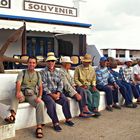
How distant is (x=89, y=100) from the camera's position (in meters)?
7.46

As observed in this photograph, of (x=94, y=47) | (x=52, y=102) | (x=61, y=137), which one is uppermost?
(x=94, y=47)

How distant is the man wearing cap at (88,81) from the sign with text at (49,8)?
7.53 m

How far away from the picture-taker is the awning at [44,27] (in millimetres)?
12680

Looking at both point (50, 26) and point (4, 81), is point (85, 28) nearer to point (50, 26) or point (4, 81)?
point (50, 26)

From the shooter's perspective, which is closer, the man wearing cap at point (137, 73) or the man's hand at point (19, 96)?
the man's hand at point (19, 96)

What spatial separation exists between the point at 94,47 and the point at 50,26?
11.9ft

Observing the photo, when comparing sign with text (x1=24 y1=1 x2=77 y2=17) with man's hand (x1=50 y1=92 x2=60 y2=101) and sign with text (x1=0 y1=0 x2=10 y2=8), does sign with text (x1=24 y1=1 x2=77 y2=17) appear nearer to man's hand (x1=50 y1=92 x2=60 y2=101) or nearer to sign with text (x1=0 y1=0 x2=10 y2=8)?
sign with text (x1=0 y1=0 x2=10 y2=8)

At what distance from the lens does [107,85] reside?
8.36m

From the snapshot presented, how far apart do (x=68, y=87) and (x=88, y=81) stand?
85 cm

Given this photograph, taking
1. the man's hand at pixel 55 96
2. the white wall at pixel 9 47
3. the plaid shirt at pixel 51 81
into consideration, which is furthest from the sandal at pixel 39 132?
the white wall at pixel 9 47

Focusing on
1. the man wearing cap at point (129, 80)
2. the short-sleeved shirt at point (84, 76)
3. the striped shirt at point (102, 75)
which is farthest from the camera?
the man wearing cap at point (129, 80)

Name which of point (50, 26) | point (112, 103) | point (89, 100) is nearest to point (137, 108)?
point (112, 103)

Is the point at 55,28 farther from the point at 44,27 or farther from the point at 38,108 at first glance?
the point at 38,108

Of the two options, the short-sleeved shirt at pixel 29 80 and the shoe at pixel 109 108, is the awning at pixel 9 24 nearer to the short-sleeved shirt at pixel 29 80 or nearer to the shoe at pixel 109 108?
the shoe at pixel 109 108
